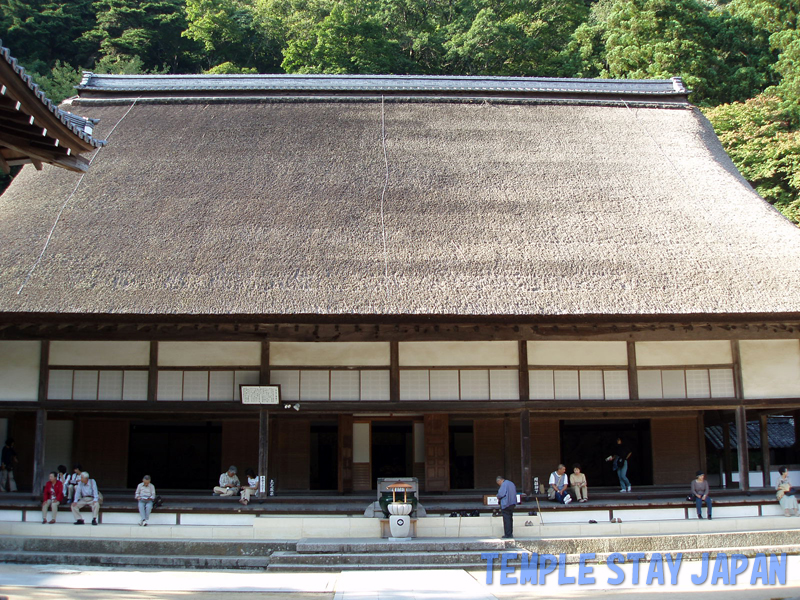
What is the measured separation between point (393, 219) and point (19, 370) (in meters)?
6.42

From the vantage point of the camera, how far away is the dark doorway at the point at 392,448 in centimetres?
1414

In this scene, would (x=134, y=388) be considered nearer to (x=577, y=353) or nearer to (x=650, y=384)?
(x=577, y=353)

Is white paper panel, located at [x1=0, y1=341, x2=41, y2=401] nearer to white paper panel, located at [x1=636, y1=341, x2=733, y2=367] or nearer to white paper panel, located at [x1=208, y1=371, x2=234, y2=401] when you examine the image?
white paper panel, located at [x1=208, y1=371, x2=234, y2=401]

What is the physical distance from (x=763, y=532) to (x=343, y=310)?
702 cm

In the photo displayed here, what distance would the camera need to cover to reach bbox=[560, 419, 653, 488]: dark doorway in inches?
593

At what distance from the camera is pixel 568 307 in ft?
30.9

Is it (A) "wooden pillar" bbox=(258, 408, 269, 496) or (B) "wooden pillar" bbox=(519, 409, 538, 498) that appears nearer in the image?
(A) "wooden pillar" bbox=(258, 408, 269, 496)

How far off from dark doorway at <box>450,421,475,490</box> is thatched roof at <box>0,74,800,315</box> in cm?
534

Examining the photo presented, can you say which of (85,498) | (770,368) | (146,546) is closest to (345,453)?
(146,546)

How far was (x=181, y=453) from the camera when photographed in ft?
47.2

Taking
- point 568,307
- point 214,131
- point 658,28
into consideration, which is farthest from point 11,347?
point 658,28

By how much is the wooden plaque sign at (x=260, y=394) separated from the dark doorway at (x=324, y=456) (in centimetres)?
374

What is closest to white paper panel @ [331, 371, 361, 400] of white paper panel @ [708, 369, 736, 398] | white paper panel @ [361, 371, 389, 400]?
white paper panel @ [361, 371, 389, 400]

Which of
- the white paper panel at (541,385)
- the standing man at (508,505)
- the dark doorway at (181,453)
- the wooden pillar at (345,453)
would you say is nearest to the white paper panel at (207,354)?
the wooden pillar at (345,453)
